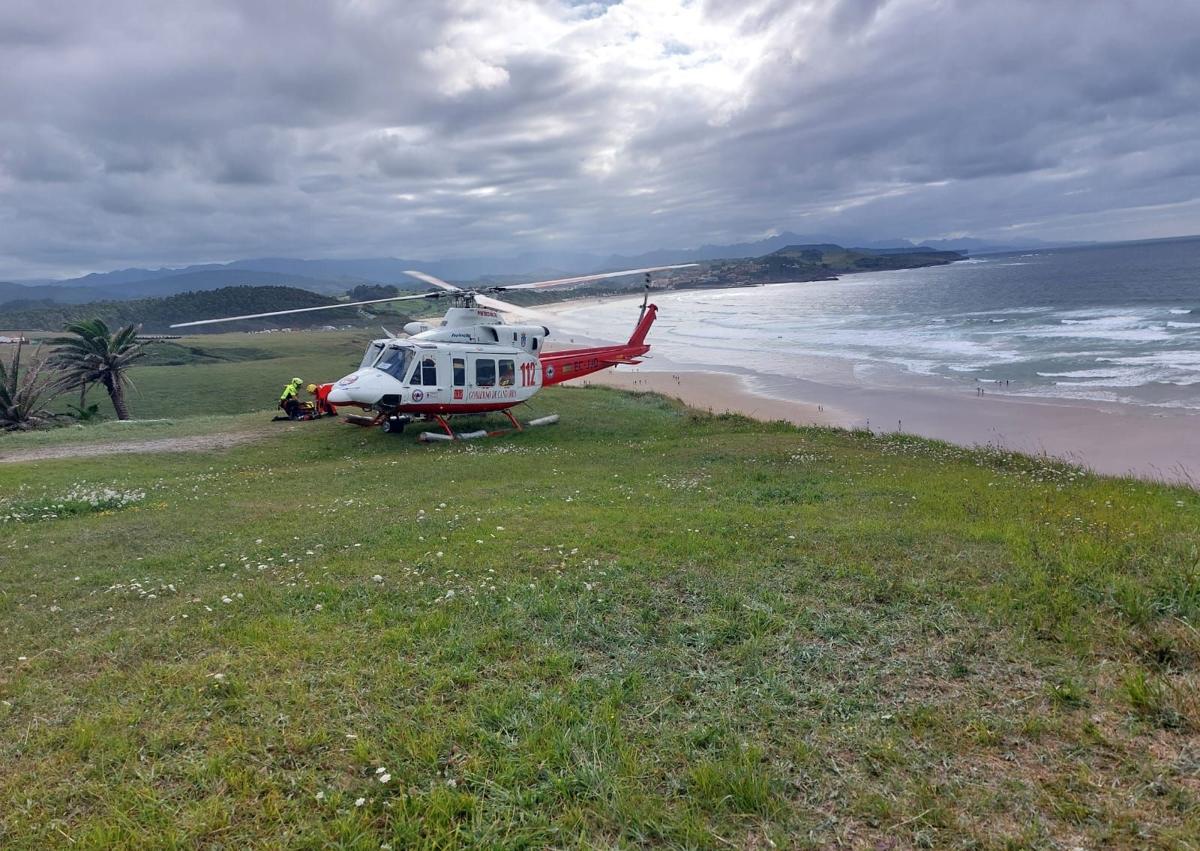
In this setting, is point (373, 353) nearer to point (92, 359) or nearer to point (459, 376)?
point (459, 376)

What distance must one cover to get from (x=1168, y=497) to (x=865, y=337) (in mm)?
50122

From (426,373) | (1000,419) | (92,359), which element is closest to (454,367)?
(426,373)

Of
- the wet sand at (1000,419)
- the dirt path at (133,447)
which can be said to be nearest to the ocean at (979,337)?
the wet sand at (1000,419)

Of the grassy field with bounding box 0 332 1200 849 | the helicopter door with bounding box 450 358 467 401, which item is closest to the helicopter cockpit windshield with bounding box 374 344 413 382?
the helicopter door with bounding box 450 358 467 401

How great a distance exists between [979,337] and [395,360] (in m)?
49.1

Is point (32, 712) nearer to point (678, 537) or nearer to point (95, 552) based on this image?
point (95, 552)

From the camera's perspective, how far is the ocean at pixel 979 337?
112 feet

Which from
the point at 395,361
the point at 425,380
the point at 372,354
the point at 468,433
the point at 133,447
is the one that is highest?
the point at 372,354

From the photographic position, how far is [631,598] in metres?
6.41

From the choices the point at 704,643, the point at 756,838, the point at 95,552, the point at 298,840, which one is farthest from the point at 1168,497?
the point at 95,552

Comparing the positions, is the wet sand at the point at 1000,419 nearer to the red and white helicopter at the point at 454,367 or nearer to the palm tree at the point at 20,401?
the red and white helicopter at the point at 454,367

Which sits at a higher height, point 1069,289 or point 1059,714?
point 1069,289

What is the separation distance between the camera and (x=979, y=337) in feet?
171

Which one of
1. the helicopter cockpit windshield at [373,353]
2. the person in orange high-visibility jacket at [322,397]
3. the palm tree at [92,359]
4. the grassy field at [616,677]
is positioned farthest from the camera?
the palm tree at [92,359]
